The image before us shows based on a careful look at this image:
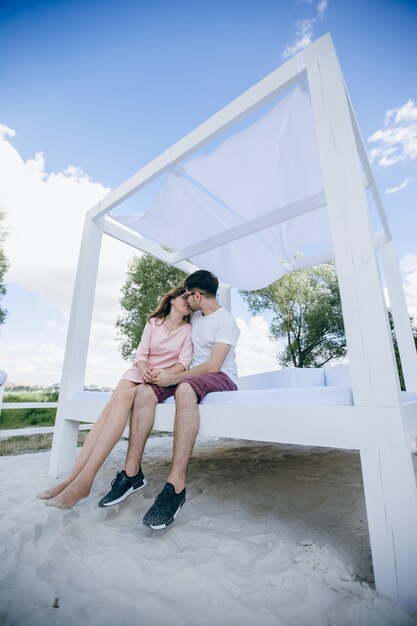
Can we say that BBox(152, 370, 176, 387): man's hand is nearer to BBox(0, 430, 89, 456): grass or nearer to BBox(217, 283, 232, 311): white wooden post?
BBox(217, 283, 232, 311): white wooden post

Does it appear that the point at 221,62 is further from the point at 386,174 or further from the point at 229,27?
the point at 386,174

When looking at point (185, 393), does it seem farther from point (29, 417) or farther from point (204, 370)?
point (29, 417)

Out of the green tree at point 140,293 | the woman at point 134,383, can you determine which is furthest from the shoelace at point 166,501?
the green tree at point 140,293

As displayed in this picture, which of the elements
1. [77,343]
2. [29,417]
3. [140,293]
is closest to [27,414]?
[29,417]

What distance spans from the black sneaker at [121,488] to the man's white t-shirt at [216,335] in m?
0.84

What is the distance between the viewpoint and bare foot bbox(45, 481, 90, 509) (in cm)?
165

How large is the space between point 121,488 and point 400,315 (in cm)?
337

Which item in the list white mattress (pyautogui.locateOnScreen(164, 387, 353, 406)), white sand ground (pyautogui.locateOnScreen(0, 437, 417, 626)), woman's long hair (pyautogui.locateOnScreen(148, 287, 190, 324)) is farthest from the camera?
woman's long hair (pyautogui.locateOnScreen(148, 287, 190, 324))

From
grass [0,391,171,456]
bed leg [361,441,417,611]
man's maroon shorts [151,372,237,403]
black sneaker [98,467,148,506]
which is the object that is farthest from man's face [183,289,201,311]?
grass [0,391,171,456]

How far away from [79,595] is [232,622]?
1.88 ft

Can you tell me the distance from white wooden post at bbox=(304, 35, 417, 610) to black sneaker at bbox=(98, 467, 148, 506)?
1.31 m

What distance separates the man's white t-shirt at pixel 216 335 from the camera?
2121 mm

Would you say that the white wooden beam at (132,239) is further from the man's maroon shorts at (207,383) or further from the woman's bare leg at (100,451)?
the man's maroon shorts at (207,383)

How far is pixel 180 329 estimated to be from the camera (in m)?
2.38
